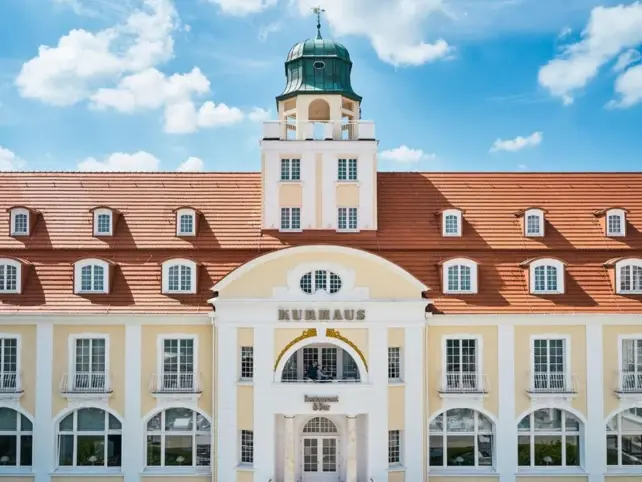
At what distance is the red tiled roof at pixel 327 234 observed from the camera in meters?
32.3

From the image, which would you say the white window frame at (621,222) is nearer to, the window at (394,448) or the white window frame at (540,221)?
the white window frame at (540,221)

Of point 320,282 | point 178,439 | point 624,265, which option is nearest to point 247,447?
point 178,439

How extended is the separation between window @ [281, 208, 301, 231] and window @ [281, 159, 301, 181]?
5.74 ft

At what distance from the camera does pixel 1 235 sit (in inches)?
1351

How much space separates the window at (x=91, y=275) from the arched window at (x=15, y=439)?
6940 millimetres

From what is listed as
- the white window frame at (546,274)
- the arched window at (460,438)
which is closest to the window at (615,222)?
the white window frame at (546,274)

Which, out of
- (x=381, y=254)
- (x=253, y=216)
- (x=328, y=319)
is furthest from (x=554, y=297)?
(x=253, y=216)

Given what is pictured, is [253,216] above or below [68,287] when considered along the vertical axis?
above

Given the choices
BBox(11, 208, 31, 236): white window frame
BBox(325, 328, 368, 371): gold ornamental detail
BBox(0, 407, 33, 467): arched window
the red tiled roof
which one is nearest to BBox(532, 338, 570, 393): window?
the red tiled roof

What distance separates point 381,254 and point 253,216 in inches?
296

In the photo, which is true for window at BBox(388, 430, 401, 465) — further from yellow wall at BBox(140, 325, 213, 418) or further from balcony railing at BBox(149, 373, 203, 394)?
balcony railing at BBox(149, 373, 203, 394)

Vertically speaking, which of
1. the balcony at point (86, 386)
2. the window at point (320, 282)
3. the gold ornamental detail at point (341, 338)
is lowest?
the balcony at point (86, 386)

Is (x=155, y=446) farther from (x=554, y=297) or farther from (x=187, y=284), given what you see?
(x=554, y=297)

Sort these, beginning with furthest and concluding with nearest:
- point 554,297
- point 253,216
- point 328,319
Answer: point 253,216 → point 554,297 → point 328,319
